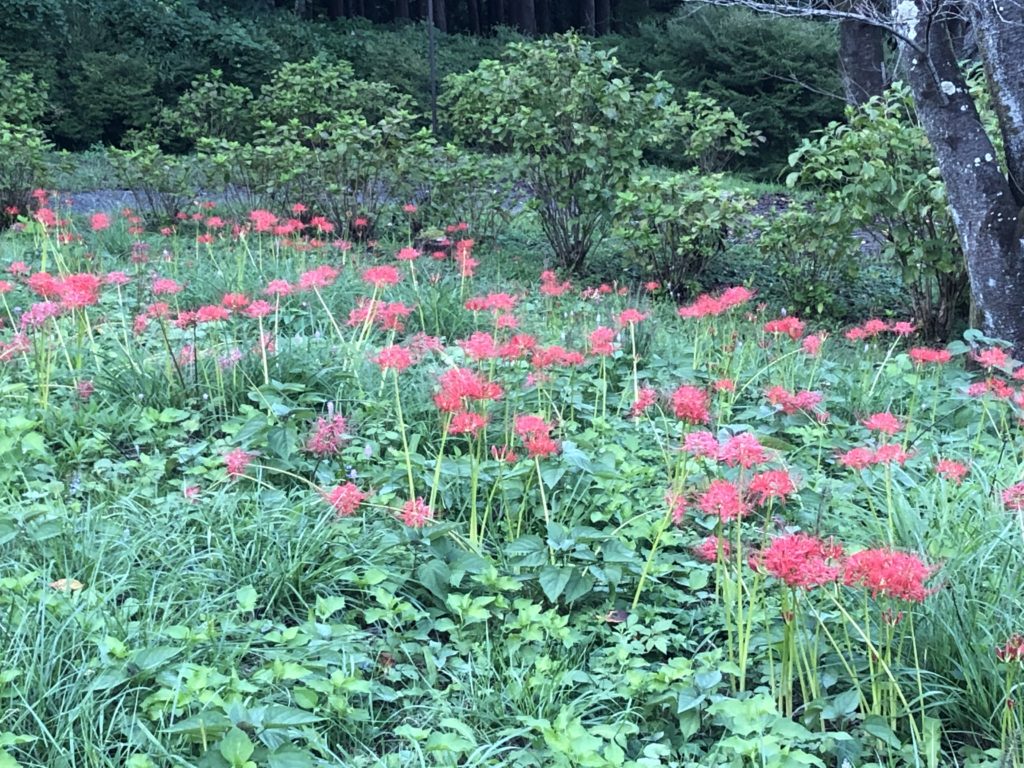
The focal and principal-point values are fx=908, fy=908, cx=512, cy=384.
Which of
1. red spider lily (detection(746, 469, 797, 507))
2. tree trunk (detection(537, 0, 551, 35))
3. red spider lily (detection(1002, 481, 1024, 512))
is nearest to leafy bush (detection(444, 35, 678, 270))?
red spider lily (detection(1002, 481, 1024, 512))

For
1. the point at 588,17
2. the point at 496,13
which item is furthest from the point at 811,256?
the point at 496,13

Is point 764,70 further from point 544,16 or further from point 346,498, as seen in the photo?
point 346,498

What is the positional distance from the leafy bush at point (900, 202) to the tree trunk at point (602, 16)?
2186 cm

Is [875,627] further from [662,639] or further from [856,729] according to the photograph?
[662,639]

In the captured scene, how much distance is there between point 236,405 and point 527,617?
1.62m

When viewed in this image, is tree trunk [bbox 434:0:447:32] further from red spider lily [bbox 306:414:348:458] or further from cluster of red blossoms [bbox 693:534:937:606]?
cluster of red blossoms [bbox 693:534:937:606]

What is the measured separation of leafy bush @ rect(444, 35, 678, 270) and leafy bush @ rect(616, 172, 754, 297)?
1.12 feet

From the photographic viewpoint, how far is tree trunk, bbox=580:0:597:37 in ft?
82.0

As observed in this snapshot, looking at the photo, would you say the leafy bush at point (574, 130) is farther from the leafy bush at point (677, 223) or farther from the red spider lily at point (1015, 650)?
the red spider lily at point (1015, 650)

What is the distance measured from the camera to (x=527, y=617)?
215 centimetres

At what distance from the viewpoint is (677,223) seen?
641 centimetres

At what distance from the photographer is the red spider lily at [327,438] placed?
2.66 m

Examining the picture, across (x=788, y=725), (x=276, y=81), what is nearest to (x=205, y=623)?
(x=788, y=725)

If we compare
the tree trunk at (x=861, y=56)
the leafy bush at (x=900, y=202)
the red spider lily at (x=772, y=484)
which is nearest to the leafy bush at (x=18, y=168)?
the leafy bush at (x=900, y=202)
